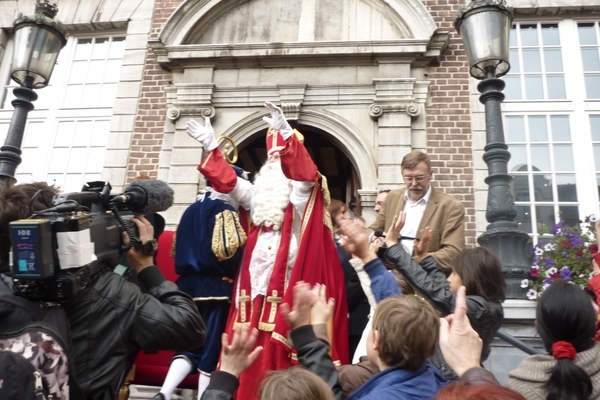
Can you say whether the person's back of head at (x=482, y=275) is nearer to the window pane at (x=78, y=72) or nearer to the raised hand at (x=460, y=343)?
the raised hand at (x=460, y=343)

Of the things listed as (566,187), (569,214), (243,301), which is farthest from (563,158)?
(243,301)

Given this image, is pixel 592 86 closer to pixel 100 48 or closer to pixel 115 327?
pixel 115 327

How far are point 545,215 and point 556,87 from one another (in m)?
2.05

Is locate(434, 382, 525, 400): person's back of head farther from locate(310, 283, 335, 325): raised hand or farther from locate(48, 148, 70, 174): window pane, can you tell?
locate(48, 148, 70, 174): window pane

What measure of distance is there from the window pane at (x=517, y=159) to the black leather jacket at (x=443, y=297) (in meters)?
5.15

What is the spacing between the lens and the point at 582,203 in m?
6.83

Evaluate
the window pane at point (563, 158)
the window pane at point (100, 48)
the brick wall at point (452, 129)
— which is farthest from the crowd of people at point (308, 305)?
the window pane at point (100, 48)

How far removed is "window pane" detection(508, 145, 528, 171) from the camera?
712 cm

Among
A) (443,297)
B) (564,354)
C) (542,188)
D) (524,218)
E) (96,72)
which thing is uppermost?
(96,72)

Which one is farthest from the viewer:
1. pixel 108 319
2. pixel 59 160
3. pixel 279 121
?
pixel 59 160

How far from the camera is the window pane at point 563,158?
7059mm

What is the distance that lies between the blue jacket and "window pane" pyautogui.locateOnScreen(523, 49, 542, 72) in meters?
7.04

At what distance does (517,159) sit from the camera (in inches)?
282

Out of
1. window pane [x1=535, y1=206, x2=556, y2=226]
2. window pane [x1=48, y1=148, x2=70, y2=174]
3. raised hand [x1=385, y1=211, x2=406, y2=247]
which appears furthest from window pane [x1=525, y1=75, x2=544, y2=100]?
window pane [x1=48, y1=148, x2=70, y2=174]
